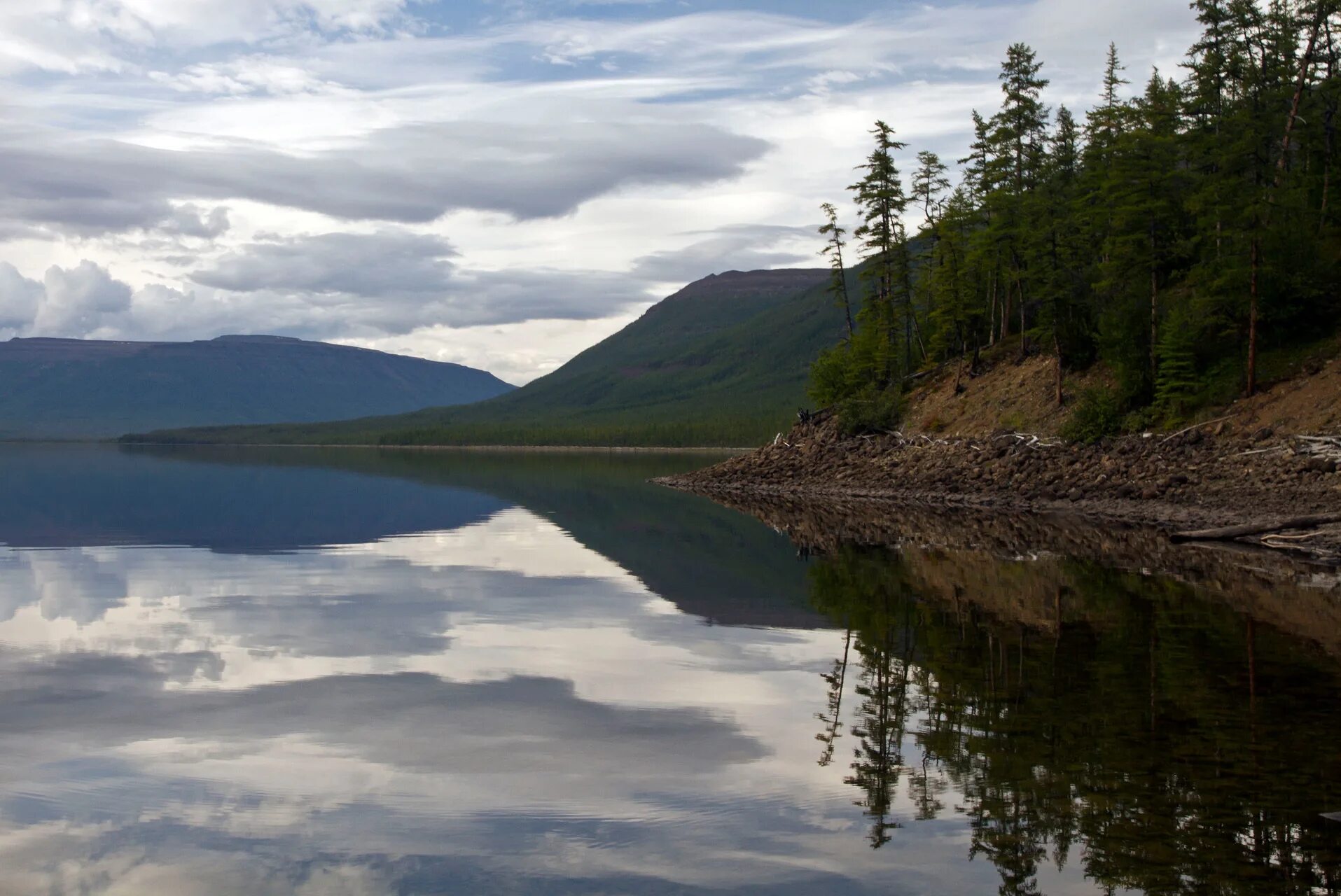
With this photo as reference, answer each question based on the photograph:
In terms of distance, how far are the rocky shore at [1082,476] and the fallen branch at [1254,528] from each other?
0.55 metres

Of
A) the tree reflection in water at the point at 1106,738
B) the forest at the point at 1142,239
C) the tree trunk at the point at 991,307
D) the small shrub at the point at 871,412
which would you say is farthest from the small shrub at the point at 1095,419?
the tree reflection in water at the point at 1106,738

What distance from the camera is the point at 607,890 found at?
920cm

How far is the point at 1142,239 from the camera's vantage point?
55.9 m

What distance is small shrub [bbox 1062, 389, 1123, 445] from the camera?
5416 cm

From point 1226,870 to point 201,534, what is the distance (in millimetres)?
38229

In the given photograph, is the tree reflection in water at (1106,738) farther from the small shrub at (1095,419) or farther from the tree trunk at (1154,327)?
the tree trunk at (1154,327)

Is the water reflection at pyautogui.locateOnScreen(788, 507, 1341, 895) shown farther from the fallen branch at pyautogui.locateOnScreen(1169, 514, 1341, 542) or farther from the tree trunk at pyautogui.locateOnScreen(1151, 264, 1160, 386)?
the tree trunk at pyautogui.locateOnScreen(1151, 264, 1160, 386)

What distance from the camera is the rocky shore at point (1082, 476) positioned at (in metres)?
40.8

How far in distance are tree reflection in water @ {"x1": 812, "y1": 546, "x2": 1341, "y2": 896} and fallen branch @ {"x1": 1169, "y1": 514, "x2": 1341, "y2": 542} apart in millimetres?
14202

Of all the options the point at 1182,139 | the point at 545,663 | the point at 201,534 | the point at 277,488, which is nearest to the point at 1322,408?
the point at 1182,139

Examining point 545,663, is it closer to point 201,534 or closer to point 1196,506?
point 201,534

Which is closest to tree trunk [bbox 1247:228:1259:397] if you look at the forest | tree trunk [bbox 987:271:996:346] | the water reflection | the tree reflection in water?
the forest

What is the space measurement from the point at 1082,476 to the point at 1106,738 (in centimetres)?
4123

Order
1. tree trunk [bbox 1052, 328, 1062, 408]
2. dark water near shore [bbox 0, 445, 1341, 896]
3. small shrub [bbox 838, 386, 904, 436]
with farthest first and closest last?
small shrub [bbox 838, 386, 904, 436] < tree trunk [bbox 1052, 328, 1062, 408] < dark water near shore [bbox 0, 445, 1341, 896]
